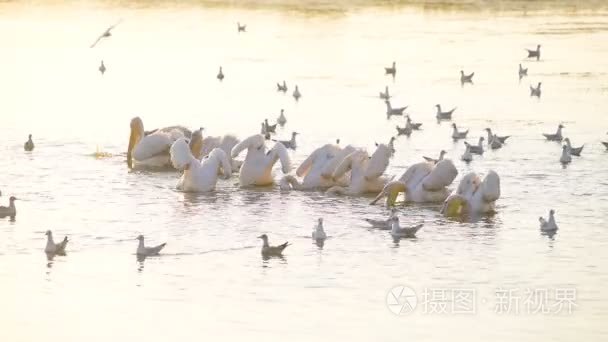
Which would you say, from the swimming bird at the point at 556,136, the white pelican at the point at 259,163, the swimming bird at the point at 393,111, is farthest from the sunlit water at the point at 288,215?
the white pelican at the point at 259,163

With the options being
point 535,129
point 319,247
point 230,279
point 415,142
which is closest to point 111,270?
point 230,279

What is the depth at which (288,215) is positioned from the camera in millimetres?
23078

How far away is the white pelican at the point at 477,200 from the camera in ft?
74.8

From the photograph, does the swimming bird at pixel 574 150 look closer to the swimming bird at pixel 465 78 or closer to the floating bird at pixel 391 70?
the swimming bird at pixel 465 78

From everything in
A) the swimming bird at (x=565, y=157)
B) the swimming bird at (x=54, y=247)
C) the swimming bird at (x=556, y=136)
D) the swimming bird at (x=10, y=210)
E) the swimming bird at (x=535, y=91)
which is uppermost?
the swimming bird at (x=535, y=91)

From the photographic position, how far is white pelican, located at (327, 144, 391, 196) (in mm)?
24469

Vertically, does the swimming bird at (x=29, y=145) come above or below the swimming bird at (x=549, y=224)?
above

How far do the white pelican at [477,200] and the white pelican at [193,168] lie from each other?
3898 mm

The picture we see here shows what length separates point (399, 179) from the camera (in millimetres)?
24203

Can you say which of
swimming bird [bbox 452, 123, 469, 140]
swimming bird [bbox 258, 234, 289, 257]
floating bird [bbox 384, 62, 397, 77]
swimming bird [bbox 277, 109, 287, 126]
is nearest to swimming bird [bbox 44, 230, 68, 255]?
swimming bird [bbox 258, 234, 289, 257]

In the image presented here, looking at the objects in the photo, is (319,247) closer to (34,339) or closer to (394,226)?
(394,226)

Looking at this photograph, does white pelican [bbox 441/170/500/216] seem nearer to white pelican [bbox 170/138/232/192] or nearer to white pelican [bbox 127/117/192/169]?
white pelican [bbox 170/138/232/192]

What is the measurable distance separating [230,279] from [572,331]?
417 centimetres

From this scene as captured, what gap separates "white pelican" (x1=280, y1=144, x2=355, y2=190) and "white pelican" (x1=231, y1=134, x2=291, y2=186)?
302 mm
